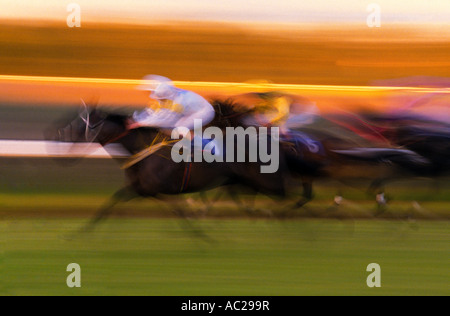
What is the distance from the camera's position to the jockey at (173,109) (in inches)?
180

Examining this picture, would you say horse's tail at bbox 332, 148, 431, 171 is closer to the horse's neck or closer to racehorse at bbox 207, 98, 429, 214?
racehorse at bbox 207, 98, 429, 214

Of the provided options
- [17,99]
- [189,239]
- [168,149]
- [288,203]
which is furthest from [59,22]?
[288,203]

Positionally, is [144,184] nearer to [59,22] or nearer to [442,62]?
[59,22]

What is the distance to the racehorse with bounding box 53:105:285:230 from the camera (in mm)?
4742

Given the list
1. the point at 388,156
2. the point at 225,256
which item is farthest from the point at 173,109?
the point at 388,156

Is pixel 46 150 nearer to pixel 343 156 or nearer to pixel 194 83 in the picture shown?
pixel 194 83

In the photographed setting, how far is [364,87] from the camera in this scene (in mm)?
5582

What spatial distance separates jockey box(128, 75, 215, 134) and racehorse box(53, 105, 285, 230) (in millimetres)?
101

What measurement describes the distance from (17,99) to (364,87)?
2861 mm

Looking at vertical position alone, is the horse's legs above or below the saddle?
below

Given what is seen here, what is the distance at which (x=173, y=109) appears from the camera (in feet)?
15.2

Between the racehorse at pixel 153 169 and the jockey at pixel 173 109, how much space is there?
0.33 ft

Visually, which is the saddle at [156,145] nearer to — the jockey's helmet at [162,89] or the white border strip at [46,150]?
the white border strip at [46,150]

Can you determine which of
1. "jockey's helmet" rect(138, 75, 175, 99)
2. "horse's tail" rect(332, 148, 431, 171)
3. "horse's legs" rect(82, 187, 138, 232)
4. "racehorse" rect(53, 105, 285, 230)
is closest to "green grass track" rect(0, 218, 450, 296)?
"horse's legs" rect(82, 187, 138, 232)
